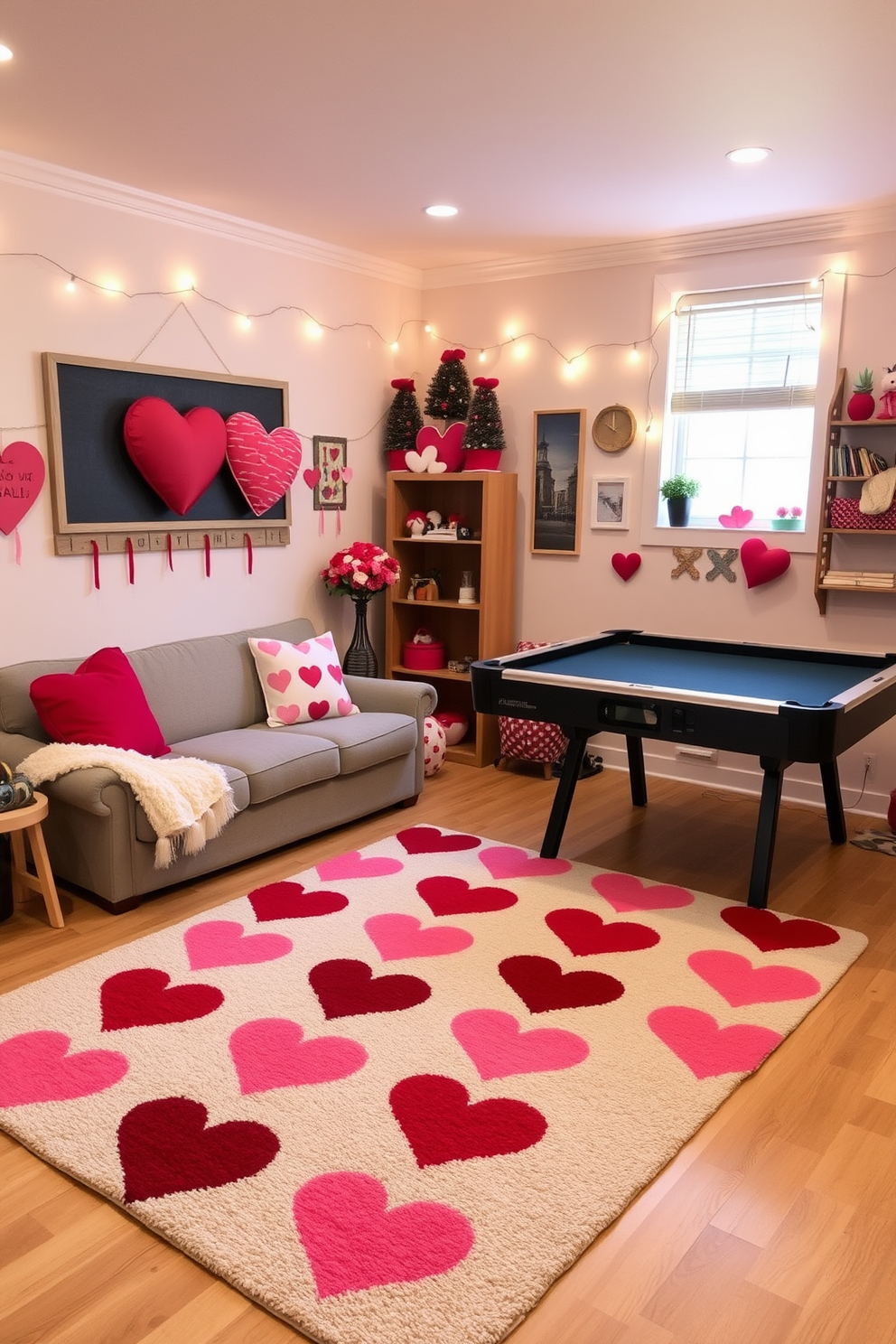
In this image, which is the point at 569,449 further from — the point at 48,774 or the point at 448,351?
the point at 48,774

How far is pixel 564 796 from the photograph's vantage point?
152 inches

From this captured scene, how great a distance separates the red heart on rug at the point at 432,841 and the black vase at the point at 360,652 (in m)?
1.20

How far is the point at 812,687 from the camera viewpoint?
360cm

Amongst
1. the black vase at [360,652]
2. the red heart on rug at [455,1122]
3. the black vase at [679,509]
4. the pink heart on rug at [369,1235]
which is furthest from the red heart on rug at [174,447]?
the pink heart on rug at [369,1235]

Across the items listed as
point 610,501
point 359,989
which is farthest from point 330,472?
point 359,989

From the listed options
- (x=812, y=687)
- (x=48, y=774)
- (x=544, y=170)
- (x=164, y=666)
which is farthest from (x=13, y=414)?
(x=812, y=687)

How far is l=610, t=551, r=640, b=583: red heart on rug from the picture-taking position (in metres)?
5.08

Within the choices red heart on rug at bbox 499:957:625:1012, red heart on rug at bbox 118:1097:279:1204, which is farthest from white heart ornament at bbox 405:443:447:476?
red heart on rug at bbox 118:1097:279:1204

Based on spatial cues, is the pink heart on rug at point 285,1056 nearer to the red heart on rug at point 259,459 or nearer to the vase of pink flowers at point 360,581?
the red heart on rug at point 259,459

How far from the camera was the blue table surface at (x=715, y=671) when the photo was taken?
353cm

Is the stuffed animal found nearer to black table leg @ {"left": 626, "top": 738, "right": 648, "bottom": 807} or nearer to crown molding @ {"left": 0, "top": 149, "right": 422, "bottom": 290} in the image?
black table leg @ {"left": 626, "top": 738, "right": 648, "bottom": 807}

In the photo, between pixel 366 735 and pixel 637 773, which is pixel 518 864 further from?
pixel 637 773

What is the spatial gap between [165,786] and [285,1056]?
1121 millimetres

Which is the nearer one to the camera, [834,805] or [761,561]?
[834,805]
